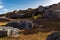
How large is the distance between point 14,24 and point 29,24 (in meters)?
2.46

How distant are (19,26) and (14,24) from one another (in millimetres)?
916

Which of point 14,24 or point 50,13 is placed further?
point 50,13

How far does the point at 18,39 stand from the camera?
1997cm

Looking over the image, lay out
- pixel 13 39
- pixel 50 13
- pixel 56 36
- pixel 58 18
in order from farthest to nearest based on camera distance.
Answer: pixel 50 13
pixel 58 18
pixel 13 39
pixel 56 36

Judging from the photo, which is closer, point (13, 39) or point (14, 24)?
point (13, 39)

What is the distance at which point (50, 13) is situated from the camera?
167 ft

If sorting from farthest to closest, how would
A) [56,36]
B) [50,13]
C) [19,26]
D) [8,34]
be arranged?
[50,13] < [19,26] < [8,34] < [56,36]

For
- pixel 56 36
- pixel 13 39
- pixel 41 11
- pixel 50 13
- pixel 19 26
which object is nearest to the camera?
pixel 56 36

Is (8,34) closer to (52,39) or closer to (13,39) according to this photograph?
(13,39)

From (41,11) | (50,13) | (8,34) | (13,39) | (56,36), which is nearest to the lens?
(56,36)

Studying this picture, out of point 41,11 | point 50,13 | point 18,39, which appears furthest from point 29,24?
point 41,11

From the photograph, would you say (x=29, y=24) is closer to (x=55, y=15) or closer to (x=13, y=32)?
(x=13, y=32)

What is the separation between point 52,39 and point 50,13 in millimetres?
38173

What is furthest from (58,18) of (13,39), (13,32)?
(13,39)
